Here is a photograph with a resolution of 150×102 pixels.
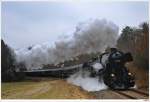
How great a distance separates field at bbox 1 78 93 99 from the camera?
3.69 m

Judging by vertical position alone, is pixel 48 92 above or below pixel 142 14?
below

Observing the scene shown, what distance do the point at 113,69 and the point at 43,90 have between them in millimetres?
652

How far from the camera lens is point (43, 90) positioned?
372 centimetres

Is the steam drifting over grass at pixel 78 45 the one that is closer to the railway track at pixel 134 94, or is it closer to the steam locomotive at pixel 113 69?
the steam locomotive at pixel 113 69

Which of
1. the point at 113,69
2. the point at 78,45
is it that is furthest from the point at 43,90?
the point at 113,69

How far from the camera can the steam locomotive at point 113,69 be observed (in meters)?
3.70

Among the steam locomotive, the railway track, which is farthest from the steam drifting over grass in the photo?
the railway track

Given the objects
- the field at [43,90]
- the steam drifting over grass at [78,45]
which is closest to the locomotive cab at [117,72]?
the steam drifting over grass at [78,45]

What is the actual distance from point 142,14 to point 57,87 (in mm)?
987

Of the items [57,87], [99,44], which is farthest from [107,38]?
[57,87]

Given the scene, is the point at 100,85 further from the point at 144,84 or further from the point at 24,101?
the point at 24,101

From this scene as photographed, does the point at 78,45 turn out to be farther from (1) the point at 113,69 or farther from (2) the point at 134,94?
(2) the point at 134,94

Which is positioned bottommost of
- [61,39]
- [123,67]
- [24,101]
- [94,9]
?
[24,101]

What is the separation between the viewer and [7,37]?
146 inches
